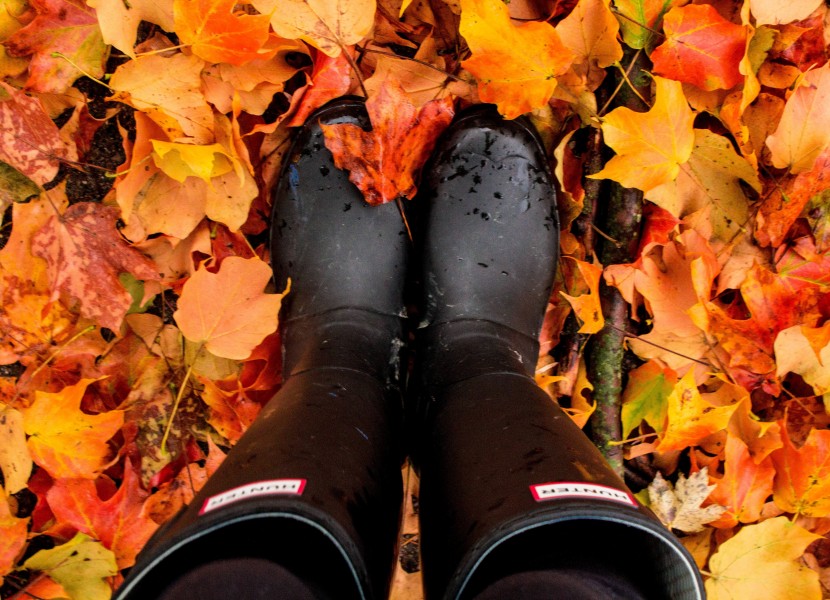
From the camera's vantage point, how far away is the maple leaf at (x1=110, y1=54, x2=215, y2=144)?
93 cm

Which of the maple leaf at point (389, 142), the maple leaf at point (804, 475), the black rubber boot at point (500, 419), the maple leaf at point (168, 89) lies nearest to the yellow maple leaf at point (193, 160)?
the maple leaf at point (168, 89)

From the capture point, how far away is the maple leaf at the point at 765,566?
3.31 feet

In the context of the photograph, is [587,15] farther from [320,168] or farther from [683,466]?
[683,466]

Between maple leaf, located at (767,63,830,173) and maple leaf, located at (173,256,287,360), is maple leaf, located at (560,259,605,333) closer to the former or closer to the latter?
maple leaf, located at (767,63,830,173)

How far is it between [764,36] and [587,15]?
1.00 feet

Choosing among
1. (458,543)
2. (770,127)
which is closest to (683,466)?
(770,127)

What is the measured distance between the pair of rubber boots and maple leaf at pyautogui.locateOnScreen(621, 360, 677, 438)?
8.8 inches

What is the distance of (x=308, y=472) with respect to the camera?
24.5 inches

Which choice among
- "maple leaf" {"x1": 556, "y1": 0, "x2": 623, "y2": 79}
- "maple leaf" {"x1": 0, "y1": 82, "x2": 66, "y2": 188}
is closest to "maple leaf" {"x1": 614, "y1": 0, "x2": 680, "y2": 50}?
"maple leaf" {"x1": 556, "y1": 0, "x2": 623, "y2": 79}

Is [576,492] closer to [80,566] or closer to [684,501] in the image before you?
[684,501]

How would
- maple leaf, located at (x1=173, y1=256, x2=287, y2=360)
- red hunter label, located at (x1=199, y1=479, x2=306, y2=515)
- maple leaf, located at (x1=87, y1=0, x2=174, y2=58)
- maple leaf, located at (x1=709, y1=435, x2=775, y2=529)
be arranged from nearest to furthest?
red hunter label, located at (x1=199, y1=479, x2=306, y2=515)
maple leaf, located at (x1=87, y1=0, x2=174, y2=58)
maple leaf, located at (x1=173, y1=256, x2=287, y2=360)
maple leaf, located at (x1=709, y1=435, x2=775, y2=529)

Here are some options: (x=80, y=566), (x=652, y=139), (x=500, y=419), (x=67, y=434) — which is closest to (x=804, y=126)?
(x=652, y=139)

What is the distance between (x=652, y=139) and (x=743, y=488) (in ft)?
2.06

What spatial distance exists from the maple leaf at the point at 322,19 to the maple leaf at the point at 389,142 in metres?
0.09
